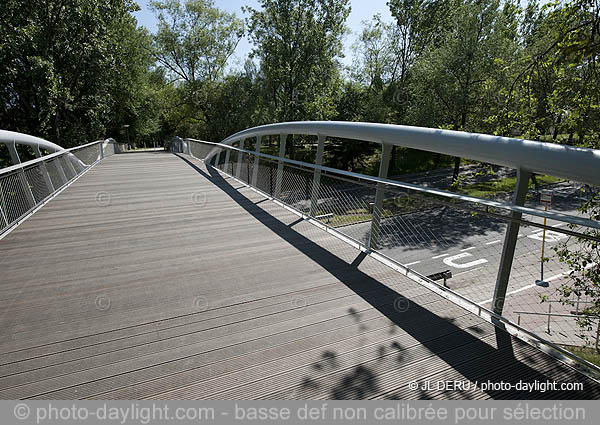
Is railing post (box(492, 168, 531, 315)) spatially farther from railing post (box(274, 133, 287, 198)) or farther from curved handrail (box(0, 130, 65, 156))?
curved handrail (box(0, 130, 65, 156))

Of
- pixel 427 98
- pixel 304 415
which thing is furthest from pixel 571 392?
pixel 427 98

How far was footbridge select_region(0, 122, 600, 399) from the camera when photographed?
7.11ft

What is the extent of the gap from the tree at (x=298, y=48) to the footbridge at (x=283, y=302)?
2354 cm

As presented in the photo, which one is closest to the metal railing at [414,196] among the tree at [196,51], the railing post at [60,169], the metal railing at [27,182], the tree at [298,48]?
the metal railing at [27,182]

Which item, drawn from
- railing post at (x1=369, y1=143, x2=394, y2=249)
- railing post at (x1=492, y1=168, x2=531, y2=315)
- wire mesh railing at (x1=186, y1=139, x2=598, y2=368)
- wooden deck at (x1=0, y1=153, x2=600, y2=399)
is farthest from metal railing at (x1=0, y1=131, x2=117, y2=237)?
railing post at (x1=492, y1=168, x2=531, y2=315)

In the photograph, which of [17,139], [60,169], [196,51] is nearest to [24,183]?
[17,139]

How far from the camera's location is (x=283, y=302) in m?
3.17

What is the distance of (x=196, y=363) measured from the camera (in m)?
2.35

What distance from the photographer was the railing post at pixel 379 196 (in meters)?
3.92

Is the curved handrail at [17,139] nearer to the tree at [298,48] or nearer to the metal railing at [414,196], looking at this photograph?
the metal railing at [414,196]

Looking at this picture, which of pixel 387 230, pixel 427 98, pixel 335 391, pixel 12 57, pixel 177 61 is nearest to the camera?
pixel 335 391

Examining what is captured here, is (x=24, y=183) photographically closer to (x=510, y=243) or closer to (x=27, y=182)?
(x=27, y=182)

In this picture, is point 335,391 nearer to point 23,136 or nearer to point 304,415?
point 304,415

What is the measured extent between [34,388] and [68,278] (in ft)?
5.88
